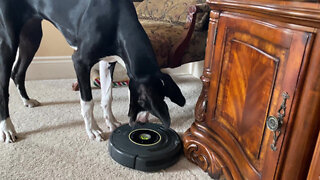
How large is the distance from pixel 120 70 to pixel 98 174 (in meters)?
1.20

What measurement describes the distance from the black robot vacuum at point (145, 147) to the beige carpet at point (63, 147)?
3 centimetres

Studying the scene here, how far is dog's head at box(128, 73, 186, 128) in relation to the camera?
0.97 meters

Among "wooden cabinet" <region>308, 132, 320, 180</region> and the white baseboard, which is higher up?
"wooden cabinet" <region>308, 132, 320, 180</region>

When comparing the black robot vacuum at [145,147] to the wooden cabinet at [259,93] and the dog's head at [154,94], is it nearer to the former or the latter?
the wooden cabinet at [259,93]

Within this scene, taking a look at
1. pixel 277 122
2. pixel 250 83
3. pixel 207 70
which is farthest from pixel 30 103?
pixel 277 122

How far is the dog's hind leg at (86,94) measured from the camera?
3.71 feet

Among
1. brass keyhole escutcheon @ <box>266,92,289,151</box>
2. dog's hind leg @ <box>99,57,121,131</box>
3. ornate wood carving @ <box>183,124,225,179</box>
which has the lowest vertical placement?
ornate wood carving @ <box>183,124,225,179</box>

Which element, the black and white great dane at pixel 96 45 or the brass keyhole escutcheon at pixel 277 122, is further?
the black and white great dane at pixel 96 45

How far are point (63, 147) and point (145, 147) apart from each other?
0.40 m

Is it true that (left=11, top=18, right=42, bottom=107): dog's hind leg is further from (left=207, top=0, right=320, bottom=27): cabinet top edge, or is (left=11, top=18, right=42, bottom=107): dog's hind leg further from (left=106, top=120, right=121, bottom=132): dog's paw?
(left=207, top=0, right=320, bottom=27): cabinet top edge

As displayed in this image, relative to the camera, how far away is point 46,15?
3.98ft

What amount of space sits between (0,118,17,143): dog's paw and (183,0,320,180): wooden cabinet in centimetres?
83

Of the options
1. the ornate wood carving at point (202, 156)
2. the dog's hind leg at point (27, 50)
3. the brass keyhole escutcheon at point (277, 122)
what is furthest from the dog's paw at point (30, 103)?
the brass keyhole escutcheon at point (277, 122)

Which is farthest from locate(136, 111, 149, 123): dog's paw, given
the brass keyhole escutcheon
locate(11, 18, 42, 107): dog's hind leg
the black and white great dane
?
locate(11, 18, 42, 107): dog's hind leg
